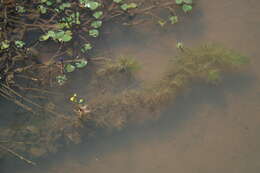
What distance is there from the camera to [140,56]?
451 centimetres

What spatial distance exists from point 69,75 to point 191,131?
1588mm

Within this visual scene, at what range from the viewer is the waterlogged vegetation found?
394 centimetres

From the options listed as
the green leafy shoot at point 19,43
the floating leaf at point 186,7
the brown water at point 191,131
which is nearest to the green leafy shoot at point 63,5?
the green leafy shoot at point 19,43

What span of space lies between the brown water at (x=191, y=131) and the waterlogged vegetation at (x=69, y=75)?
154 mm

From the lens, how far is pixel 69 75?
13.9 ft

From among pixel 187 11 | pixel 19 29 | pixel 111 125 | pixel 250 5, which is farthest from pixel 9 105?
pixel 250 5

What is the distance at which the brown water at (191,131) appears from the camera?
395 cm

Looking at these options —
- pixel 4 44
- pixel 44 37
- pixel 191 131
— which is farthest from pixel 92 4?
pixel 191 131

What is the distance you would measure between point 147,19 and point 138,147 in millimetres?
1729

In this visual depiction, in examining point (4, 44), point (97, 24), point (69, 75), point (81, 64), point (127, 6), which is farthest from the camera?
point (127, 6)

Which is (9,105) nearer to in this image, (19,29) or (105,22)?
(19,29)

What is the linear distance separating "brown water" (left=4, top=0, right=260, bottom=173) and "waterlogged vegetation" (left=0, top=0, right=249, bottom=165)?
0.50 ft

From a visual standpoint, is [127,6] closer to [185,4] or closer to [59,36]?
[185,4]

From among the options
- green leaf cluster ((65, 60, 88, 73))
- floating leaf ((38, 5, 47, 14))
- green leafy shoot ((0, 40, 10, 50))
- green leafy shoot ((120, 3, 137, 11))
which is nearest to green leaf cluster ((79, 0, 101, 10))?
green leafy shoot ((120, 3, 137, 11))
